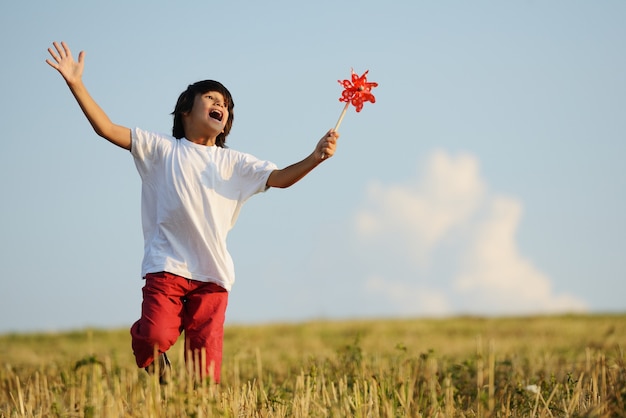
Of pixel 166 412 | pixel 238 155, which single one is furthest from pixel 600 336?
→ pixel 166 412

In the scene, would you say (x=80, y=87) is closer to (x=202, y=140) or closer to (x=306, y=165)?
(x=202, y=140)

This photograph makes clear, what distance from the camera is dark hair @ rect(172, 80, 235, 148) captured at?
5699 millimetres

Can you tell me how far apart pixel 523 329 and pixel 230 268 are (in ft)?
34.9

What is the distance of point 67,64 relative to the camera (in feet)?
16.9

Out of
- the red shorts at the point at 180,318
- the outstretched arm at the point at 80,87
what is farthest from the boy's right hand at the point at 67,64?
the red shorts at the point at 180,318

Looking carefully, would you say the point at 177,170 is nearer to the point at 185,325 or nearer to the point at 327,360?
the point at 185,325

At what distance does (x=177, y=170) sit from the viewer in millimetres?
→ 5391

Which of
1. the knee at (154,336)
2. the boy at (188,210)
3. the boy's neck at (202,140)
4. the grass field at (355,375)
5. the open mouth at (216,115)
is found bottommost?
the grass field at (355,375)

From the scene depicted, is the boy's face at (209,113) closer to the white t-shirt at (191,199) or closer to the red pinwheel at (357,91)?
the white t-shirt at (191,199)

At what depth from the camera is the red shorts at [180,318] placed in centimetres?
519

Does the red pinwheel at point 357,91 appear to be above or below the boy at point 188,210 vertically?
above

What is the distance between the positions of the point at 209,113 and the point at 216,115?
0.20 feet

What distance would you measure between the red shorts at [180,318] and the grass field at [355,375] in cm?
17

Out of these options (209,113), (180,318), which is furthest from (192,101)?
(180,318)
